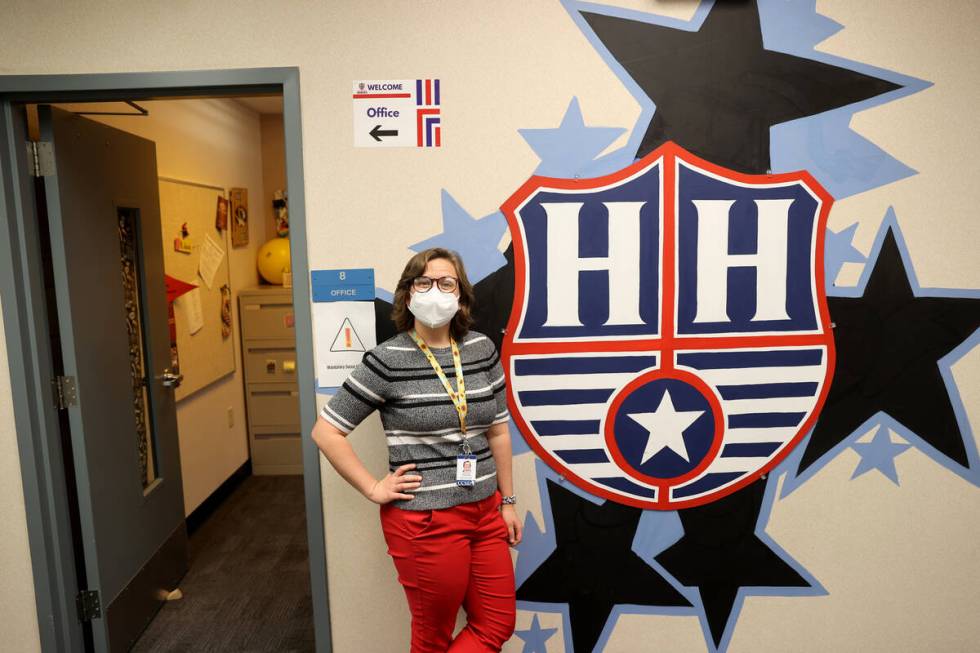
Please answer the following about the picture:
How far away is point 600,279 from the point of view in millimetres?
1996

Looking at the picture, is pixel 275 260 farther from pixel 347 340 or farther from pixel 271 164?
pixel 347 340

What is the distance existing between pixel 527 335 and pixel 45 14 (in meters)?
1.68

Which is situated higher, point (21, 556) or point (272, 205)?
point (272, 205)

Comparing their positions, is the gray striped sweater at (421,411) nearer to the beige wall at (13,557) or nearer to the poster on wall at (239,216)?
the beige wall at (13,557)

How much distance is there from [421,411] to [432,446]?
0.35 feet

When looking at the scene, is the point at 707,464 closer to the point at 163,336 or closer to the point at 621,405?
the point at 621,405

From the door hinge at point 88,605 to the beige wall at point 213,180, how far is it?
1.10 metres

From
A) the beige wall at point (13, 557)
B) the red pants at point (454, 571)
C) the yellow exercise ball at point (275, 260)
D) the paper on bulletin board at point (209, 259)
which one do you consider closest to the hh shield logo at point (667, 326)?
the red pants at point (454, 571)

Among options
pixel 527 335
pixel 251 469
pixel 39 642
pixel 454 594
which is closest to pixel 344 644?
pixel 454 594

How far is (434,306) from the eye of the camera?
1.68 m

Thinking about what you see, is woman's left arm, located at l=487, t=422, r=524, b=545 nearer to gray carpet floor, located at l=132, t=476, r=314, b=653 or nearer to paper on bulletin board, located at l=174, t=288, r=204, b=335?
gray carpet floor, located at l=132, t=476, r=314, b=653

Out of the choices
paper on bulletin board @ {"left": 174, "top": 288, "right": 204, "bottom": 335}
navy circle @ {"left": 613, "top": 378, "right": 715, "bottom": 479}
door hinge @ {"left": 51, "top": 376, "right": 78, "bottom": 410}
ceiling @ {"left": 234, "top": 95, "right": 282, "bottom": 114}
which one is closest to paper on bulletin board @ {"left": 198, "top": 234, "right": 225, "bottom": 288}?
paper on bulletin board @ {"left": 174, "top": 288, "right": 204, "bottom": 335}

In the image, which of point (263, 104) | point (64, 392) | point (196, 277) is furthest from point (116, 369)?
point (263, 104)

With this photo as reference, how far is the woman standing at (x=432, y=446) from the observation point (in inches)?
65.9
